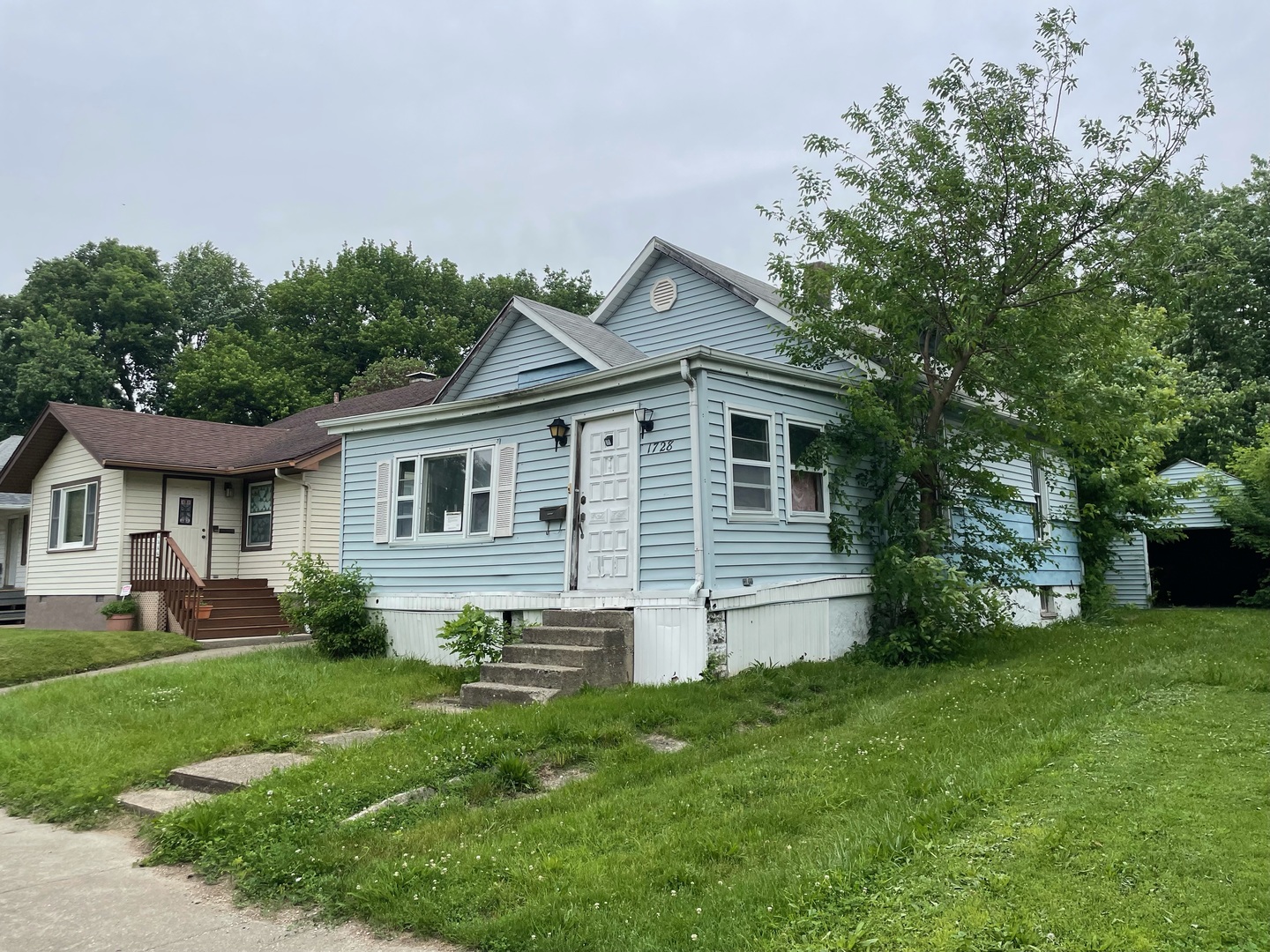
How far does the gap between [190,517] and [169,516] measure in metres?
0.42

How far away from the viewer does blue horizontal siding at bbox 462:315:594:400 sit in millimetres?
14461

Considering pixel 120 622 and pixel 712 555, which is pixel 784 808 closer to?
pixel 712 555

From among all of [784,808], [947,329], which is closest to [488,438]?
[947,329]

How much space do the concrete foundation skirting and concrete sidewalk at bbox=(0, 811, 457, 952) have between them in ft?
48.1

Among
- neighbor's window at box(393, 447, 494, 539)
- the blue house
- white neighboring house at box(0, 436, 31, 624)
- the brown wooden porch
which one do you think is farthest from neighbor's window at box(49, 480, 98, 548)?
neighbor's window at box(393, 447, 494, 539)

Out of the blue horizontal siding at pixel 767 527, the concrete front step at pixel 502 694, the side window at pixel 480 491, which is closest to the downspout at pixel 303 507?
the side window at pixel 480 491

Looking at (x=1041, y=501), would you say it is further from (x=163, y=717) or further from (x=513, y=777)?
(x=163, y=717)

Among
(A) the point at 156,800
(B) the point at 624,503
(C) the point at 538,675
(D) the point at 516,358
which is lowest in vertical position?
(A) the point at 156,800

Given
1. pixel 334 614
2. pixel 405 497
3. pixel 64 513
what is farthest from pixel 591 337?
pixel 64 513

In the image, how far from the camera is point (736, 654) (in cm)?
964

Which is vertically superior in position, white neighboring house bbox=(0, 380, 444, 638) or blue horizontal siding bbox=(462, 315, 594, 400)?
blue horizontal siding bbox=(462, 315, 594, 400)

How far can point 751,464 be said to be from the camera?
1041 cm

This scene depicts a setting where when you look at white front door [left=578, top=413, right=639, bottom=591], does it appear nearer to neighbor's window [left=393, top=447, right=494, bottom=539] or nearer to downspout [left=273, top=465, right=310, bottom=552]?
neighbor's window [left=393, top=447, right=494, bottom=539]

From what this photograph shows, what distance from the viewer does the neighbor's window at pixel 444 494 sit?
12.4 metres
